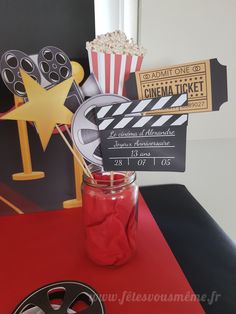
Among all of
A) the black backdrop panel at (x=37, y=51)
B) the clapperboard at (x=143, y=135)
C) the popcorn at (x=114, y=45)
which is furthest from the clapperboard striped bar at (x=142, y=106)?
the black backdrop panel at (x=37, y=51)

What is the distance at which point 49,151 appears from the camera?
30.9 inches

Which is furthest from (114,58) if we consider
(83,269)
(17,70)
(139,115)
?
(83,269)

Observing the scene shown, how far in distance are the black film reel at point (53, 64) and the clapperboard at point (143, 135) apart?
0.18 metres

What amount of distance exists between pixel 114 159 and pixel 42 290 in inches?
10.8

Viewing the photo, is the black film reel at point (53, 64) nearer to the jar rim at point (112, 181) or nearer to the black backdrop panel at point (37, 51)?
the black backdrop panel at point (37, 51)

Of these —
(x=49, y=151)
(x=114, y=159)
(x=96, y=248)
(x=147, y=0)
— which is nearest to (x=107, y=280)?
(x=96, y=248)

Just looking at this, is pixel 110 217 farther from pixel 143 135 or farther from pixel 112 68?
pixel 112 68

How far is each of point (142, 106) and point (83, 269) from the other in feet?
1.15

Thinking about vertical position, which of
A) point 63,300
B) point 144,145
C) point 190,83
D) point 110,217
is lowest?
point 63,300

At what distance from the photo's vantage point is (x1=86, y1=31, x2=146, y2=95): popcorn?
0.56 meters

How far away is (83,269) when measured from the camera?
2.00ft

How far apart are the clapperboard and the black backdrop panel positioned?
0.25 meters

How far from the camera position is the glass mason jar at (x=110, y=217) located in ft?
1.91

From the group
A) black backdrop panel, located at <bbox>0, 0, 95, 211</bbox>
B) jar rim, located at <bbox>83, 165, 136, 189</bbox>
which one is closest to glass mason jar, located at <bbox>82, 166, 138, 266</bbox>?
jar rim, located at <bbox>83, 165, 136, 189</bbox>
